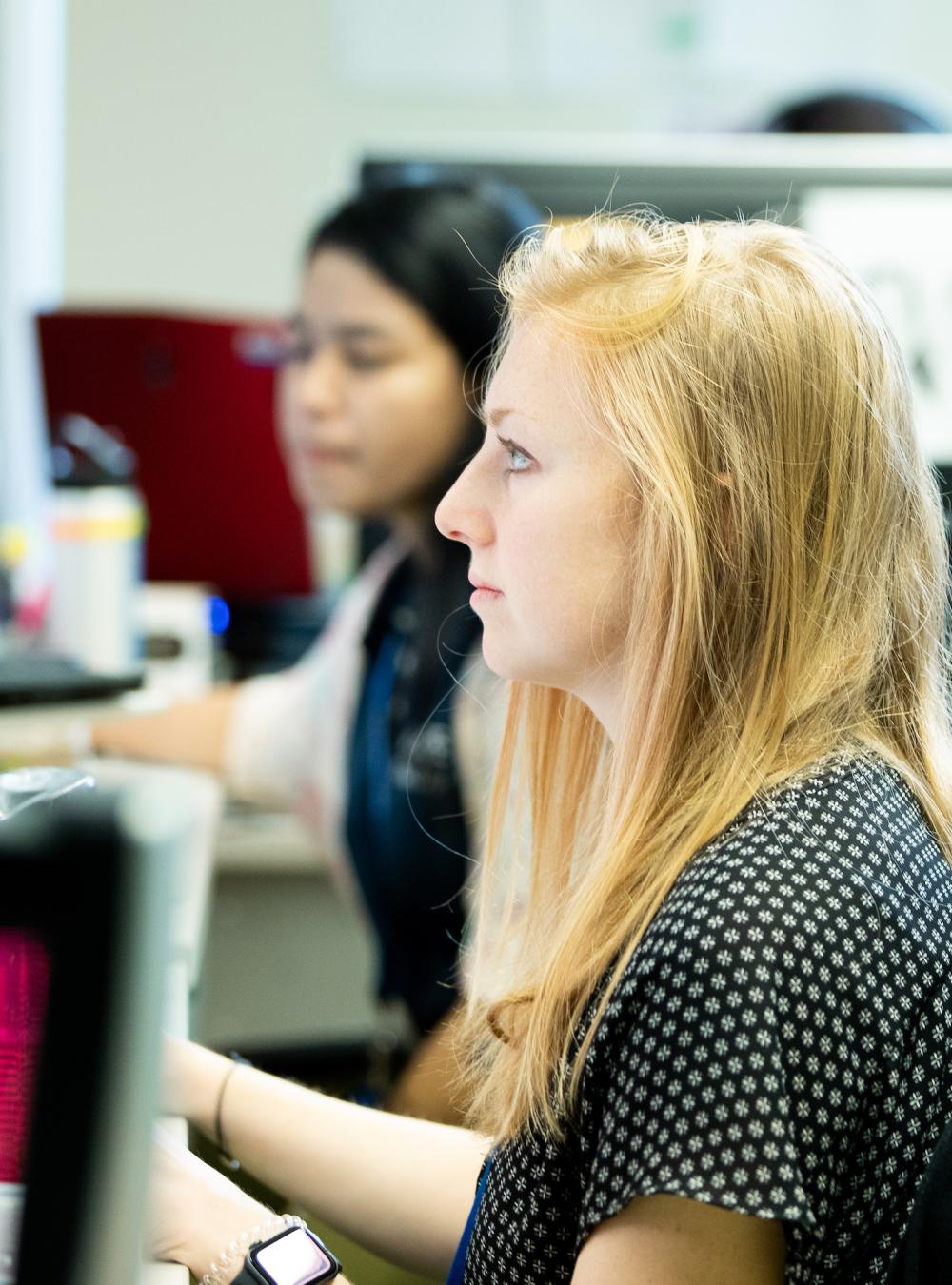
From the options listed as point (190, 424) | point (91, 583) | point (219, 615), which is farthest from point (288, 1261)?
point (190, 424)

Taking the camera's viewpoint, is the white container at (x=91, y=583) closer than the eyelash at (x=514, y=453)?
No

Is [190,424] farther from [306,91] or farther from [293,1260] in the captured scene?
[293,1260]

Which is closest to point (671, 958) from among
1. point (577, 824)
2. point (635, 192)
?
point (577, 824)

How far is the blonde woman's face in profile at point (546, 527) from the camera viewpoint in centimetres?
67

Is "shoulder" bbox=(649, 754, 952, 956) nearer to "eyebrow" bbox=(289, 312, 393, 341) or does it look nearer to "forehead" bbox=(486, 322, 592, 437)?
"forehead" bbox=(486, 322, 592, 437)

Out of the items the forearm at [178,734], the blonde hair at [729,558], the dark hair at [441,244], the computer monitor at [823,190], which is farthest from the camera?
the forearm at [178,734]

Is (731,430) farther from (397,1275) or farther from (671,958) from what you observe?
(397,1275)

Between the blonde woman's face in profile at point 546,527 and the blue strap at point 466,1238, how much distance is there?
240mm

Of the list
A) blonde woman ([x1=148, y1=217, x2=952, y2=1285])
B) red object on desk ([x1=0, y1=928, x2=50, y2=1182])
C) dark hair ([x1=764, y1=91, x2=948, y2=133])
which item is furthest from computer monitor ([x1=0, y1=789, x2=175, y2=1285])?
dark hair ([x1=764, y1=91, x2=948, y2=133])

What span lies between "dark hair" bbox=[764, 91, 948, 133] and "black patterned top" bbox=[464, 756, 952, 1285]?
127cm

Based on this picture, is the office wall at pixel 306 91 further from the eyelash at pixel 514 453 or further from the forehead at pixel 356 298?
the eyelash at pixel 514 453

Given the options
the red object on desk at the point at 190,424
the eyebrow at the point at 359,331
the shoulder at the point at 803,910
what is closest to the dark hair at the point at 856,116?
the eyebrow at the point at 359,331

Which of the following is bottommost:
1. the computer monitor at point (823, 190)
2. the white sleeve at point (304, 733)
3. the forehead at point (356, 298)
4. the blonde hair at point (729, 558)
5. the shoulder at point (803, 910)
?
the white sleeve at point (304, 733)

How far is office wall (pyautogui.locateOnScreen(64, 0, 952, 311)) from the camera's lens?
285 cm
